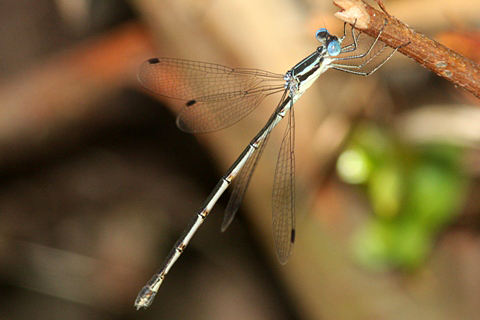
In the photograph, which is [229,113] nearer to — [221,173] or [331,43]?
[331,43]

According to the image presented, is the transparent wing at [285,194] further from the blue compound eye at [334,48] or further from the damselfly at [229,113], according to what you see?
the blue compound eye at [334,48]

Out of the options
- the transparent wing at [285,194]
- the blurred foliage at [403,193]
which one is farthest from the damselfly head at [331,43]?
the blurred foliage at [403,193]

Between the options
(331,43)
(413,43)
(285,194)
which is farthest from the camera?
(285,194)

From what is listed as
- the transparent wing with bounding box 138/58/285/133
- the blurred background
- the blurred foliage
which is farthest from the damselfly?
the blurred foliage

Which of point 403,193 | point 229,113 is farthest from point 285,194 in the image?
point 403,193

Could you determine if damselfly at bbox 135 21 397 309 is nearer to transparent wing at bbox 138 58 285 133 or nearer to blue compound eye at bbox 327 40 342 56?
transparent wing at bbox 138 58 285 133

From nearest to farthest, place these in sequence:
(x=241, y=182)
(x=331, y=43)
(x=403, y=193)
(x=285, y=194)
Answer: (x=331, y=43)
(x=285, y=194)
(x=241, y=182)
(x=403, y=193)

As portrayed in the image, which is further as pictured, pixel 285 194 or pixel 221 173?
pixel 221 173
